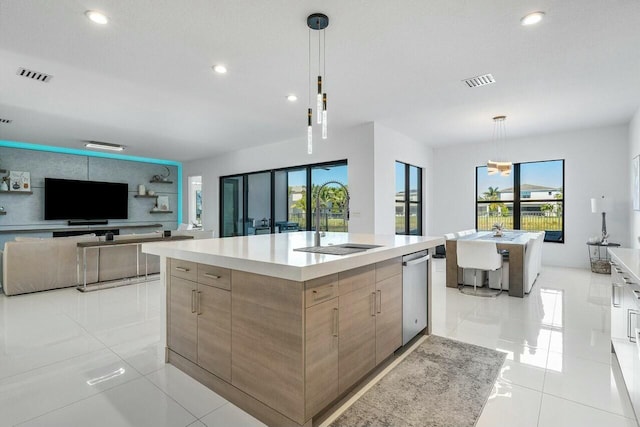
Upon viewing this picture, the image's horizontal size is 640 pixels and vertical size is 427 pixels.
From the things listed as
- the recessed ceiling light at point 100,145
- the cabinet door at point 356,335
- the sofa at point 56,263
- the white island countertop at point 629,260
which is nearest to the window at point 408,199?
the white island countertop at point 629,260

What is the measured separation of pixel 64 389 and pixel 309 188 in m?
5.23

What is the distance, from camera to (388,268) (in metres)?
2.42

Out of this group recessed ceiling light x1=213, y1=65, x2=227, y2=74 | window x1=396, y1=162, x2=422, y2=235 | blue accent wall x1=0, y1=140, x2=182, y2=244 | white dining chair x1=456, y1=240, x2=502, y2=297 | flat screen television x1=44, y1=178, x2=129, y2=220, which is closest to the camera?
recessed ceiling light x1=213, y1=65, x2=227, y2=74

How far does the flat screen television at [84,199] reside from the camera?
7609 millimetres

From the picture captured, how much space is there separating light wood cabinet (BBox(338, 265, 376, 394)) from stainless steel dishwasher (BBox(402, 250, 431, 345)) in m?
0.52

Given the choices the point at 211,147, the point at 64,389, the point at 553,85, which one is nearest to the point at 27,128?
the point at 211,147

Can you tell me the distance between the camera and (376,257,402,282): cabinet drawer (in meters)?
2.31

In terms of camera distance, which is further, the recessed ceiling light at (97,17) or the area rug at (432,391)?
the recessed ceiling light at (97,17)

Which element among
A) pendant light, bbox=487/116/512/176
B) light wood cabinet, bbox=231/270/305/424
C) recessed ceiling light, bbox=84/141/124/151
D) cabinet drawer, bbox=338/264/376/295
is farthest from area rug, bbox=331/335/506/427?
recessed ceiling light, bbox=84/141/124/151

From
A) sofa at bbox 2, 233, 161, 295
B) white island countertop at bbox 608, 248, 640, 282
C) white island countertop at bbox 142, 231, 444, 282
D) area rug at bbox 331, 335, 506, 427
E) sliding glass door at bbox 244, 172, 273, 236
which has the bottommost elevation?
area rug at bbox 331, 335, 506, 427

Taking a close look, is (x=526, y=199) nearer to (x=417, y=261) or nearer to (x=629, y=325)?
(x=417, y=261)

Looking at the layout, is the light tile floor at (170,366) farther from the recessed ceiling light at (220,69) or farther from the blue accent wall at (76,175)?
the blue accent wall at (76,175)

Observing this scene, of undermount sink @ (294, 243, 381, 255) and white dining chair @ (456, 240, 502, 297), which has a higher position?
undermount sink @ (294, 243, 381, 255)

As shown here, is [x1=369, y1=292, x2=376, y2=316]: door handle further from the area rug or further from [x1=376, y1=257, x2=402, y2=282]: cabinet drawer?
the area rug
